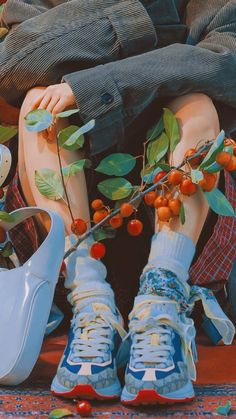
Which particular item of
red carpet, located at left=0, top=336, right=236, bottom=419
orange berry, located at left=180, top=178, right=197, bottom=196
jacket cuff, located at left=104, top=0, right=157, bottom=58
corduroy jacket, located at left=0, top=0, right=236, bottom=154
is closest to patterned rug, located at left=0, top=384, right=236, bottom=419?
red carpet, located at left=0, top=336, right=236, bottom=419

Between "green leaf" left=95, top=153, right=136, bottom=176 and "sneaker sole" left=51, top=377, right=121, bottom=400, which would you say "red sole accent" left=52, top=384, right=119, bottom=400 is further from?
"green leaf" left=95, top=153, right=136, bottom=176

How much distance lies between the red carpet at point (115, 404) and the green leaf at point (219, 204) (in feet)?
0.77

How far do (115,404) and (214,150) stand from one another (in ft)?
1.20

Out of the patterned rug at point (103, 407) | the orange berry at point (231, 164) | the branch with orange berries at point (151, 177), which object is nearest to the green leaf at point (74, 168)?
the branch with orange berries at point (151, 177)

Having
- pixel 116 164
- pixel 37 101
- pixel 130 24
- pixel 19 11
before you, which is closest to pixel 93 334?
pixel 116 164

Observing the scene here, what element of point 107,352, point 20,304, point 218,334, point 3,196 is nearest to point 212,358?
point 218,334

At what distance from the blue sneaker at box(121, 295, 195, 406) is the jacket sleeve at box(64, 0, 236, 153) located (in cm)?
28

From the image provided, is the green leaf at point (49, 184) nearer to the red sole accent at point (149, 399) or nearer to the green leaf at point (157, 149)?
the green leaf at point (157, 149)

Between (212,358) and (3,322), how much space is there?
349 mm

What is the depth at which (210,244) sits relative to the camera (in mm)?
1098

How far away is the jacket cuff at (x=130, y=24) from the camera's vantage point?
1121 millimetres

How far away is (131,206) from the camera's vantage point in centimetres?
101

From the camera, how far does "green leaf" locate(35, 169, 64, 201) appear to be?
103 cm

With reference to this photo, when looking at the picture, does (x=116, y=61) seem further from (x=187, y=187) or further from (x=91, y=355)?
(x=91, y=355)
